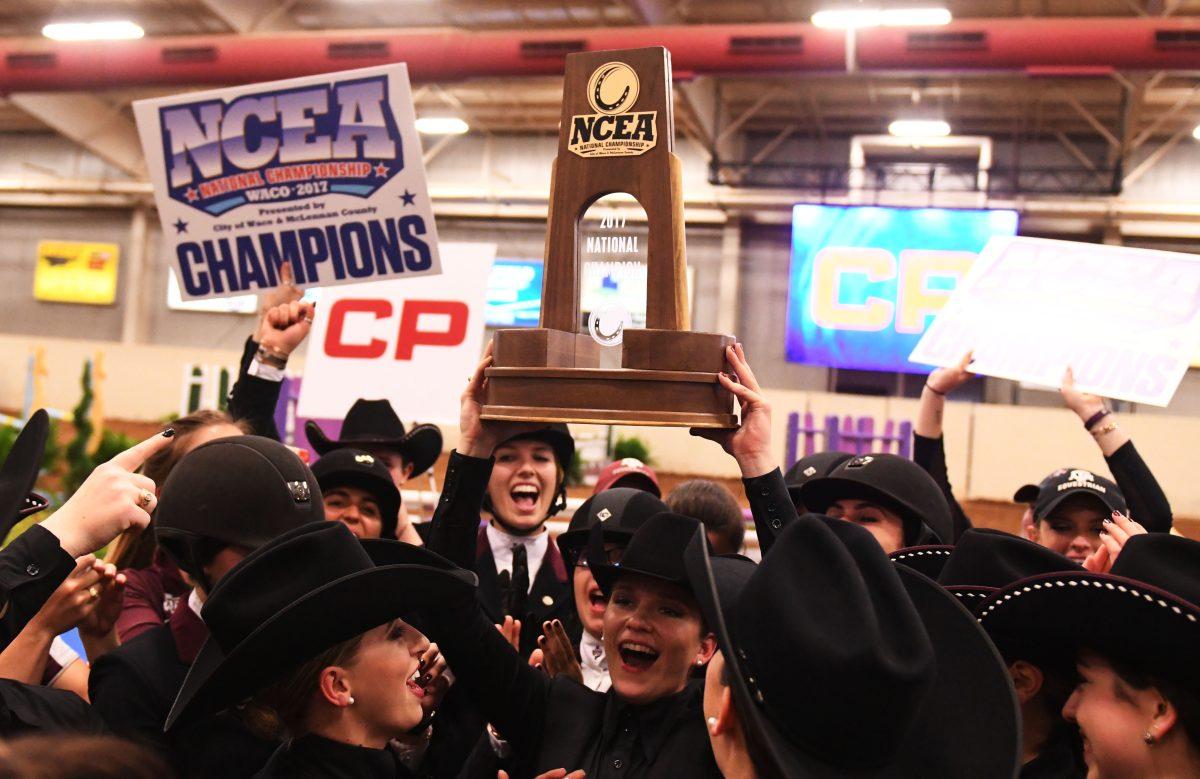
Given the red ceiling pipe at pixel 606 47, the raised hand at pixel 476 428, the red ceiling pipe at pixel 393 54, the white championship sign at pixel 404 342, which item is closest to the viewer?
the raised hand at pixel 476 428

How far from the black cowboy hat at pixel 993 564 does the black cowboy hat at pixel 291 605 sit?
0.78 metres

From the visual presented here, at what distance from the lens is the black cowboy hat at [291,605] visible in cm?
155

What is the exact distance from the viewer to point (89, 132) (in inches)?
614

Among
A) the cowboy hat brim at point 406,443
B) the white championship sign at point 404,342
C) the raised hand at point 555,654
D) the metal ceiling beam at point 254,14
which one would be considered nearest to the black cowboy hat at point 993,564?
the raised hand at point 555,654

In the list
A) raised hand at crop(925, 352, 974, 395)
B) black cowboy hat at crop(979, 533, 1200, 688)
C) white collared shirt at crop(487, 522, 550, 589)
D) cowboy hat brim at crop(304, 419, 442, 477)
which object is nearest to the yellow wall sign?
cowboy hat brim at crop(304, 419, 442, 477)

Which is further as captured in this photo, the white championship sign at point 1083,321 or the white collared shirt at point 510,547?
the white collared shirt at point 510,547

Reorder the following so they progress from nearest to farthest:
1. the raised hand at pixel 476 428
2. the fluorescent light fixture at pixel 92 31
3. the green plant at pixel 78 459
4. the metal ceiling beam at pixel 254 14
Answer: the raised hand at pixel 476 428
the green plant at pixel 78 459
the metal ceiling beam at pixel 254 14
the fluorescent light fixture at pixel 92 31

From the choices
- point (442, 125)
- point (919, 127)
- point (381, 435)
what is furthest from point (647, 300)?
point (442, 125)

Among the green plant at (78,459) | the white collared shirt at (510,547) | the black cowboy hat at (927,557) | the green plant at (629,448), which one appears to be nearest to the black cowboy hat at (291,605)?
the black cowboy hat at (927,557)

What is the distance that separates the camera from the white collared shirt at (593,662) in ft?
8.43

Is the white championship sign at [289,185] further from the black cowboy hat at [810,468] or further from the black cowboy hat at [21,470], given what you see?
the black cowboy hat at [21,470]

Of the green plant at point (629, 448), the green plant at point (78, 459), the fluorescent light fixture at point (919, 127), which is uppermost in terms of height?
the fluorescent light fixture at point (919, 127)

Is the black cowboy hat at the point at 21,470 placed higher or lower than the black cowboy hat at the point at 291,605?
higher

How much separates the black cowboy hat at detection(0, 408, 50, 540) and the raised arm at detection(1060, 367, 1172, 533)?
2317 mm
